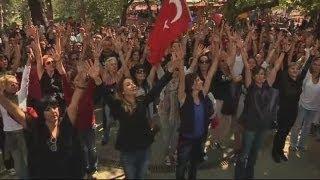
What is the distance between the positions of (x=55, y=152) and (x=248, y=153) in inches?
99.3

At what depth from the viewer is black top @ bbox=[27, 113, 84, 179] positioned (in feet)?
15.8

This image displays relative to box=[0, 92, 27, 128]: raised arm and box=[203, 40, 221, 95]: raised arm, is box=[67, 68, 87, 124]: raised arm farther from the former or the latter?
box=[203, 40, 221, 95]: raised arm

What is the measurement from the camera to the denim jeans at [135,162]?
536 centimetres

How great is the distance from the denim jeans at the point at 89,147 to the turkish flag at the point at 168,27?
5.36 ft

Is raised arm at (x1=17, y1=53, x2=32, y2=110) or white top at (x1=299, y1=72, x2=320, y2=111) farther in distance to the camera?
white top at (x1=299, y1=72, x2=320, y2=111)

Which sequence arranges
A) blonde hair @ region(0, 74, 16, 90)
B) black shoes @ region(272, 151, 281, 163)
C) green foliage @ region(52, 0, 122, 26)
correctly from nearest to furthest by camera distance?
A: 1. blonde hair @ region(0, 74, 16, 90)
2. black shoes @ region(272, 151, 281, 163)
3. green foliage @ region(52, 0, 122, 26)

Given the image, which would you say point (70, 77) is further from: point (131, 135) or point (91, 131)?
point (131, 135)

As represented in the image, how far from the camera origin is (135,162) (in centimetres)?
541

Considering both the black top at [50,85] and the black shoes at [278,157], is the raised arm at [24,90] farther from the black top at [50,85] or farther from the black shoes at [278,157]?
the black shoes at [278,157]

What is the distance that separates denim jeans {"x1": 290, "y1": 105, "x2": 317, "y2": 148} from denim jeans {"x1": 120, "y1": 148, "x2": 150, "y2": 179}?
128 inches

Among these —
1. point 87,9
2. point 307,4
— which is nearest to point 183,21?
point 307,4

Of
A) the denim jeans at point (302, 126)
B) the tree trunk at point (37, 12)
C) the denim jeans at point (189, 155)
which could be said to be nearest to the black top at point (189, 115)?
the denim jeans at point (189, 155)

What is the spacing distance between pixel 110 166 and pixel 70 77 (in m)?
1.60

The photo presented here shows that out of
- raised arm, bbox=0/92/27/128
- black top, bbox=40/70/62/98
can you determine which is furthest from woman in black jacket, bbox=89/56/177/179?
black top, bbox=40/70/62/98
